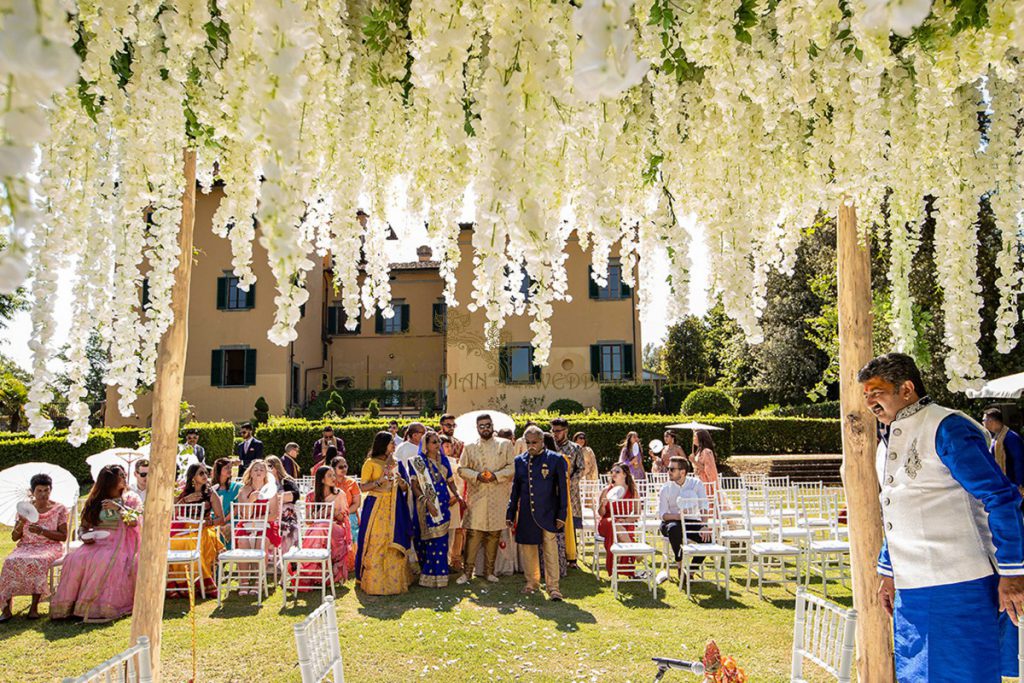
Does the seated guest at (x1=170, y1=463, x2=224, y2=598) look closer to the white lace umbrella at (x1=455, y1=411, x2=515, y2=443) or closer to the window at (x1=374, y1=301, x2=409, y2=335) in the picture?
the white lace umbrella at (x1=455, y1=411, x2=515, y2=443)

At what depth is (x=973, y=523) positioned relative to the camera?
10.1ft

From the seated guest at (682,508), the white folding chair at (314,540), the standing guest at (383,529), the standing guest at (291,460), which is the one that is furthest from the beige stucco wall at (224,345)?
the seated guest at (682,508)

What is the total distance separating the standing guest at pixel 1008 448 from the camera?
281 inches

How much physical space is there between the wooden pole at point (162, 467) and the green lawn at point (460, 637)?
2077mm

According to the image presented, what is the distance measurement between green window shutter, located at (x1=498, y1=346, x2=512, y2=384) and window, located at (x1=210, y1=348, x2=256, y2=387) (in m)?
8.85

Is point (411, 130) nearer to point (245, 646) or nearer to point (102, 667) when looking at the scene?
point (102, 667)

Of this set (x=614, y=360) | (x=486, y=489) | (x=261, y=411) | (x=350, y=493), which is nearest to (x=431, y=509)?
(x=486, y=489)

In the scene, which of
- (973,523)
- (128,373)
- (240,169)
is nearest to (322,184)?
(240,169)

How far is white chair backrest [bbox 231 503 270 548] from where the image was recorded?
783 cm

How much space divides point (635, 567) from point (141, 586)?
6190 millimetres

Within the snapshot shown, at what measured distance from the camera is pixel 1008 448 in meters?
7.23

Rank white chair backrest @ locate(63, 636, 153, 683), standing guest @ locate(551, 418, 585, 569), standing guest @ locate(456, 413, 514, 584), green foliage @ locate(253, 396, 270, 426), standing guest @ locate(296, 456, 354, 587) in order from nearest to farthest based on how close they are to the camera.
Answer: white chair backrest @ locate(63, 636, 153, 683) → standing guest @ locate(296, 456, 354, 587) → standing guest @ locate(456, 413, 514, 584) → standing guest @ locate(551, 418, 585, 569) → green foliage @ locate(253, 396, 270, 426)

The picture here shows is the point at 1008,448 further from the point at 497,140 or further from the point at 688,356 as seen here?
the point at 688,356

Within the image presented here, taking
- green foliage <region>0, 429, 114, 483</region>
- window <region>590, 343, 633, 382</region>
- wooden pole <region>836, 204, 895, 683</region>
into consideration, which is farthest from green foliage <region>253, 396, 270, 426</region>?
wooden pole <region>836, 204, 895, 683</region>
